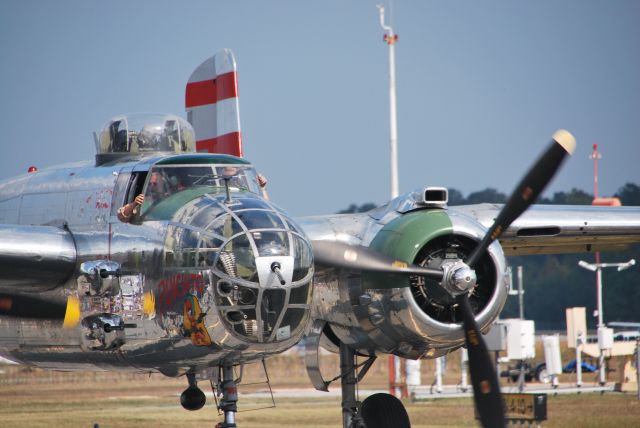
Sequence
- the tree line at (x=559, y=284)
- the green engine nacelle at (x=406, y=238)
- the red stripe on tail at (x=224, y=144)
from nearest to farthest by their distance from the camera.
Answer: the green engine nacelle at (x=406, y=238) → the red stripe on tail at (x=224, y=144) → the tree line at (x=559, y=284)

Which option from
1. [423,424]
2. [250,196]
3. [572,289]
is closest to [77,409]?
[423,424]

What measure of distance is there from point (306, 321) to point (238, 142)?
39.6ft

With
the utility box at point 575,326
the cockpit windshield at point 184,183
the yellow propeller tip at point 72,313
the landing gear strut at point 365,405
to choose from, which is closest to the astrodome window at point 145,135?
the cockpit windshield at point 184,183

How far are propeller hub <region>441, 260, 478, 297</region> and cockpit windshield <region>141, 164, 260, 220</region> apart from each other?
8.31 feet

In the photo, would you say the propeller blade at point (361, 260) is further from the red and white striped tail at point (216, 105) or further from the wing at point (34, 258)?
the red and white striped tail at point (216, 105)

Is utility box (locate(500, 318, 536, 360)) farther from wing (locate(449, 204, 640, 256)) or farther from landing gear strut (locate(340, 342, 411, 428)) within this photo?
landing gear strut (locate(340, 342, 411, 428))

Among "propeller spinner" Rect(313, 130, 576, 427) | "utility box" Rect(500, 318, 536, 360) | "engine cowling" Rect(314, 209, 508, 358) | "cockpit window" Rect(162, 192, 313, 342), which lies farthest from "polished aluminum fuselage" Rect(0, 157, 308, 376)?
"utility box" Rect(500, 318, 536, 360)

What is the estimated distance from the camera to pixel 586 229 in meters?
16.5

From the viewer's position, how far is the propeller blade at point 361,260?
14.2m

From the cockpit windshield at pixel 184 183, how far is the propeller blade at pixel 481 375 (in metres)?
3.02

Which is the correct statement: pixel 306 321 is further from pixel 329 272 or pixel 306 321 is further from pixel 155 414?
pixel 155 414

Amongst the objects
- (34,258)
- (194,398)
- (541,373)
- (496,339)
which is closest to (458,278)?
(194,398)

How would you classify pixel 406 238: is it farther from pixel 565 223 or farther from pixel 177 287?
pixel 177 287

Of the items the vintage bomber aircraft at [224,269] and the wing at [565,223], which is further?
the wing at [565,223]
